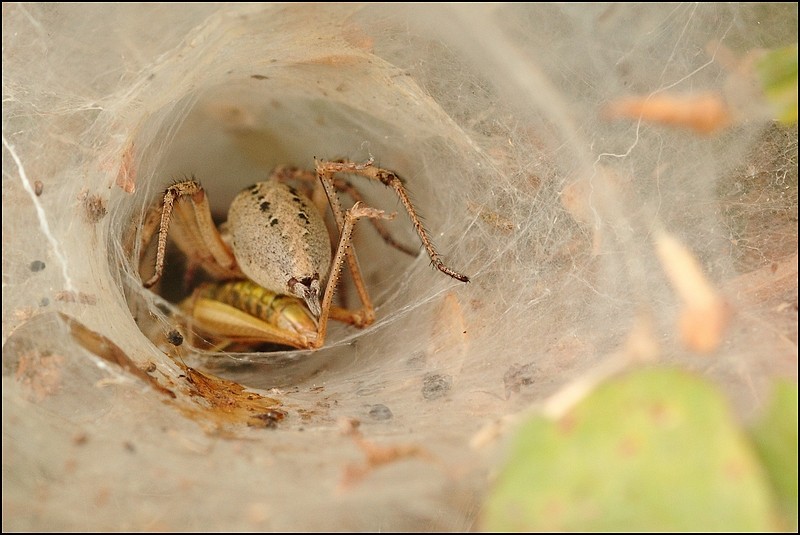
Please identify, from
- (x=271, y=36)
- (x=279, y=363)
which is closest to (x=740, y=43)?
(x=271, y=36)

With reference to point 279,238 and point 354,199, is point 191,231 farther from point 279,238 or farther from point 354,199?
point 354,199

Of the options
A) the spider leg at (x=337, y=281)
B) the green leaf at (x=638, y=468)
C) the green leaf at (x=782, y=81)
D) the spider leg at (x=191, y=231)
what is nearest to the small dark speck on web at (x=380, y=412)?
the spider leg at (x=337, y=281)

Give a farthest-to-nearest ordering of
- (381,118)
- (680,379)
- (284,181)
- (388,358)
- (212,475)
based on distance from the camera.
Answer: (284,181) → (381,118) → (388,358) → (212,475) → (680,379)

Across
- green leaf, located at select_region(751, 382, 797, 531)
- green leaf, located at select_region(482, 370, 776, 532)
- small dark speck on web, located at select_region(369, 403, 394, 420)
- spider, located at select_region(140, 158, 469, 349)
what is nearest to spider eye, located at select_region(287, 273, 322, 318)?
spider, located at select_region(140, 158, 469, 349)

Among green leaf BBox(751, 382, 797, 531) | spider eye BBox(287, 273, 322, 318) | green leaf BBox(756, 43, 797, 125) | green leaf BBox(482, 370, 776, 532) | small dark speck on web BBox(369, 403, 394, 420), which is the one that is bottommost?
green leaf BBox(482, 370, 776, 532)

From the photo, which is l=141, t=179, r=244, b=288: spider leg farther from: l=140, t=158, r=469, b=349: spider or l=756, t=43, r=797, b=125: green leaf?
l=756, t=43, r=797, b=125: green leaf

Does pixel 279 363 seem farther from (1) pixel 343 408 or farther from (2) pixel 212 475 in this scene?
(2) pixel 212 475
